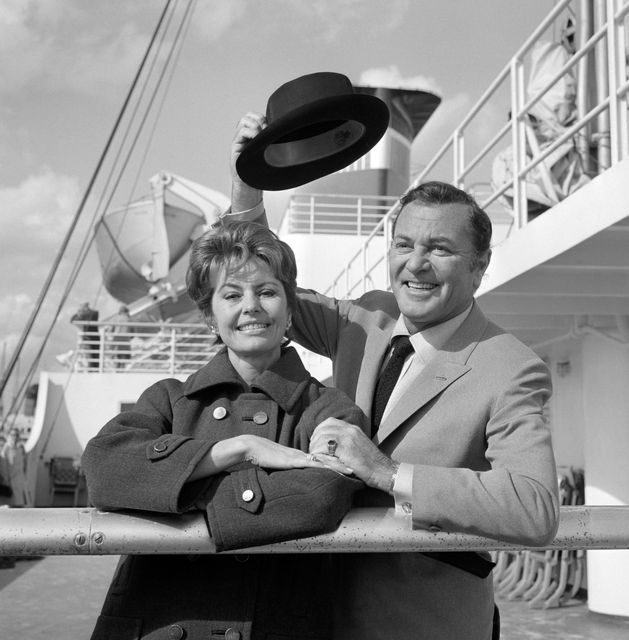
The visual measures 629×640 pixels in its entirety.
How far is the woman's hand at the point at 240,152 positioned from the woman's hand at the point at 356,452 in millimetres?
731

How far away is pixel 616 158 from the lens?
305 cm

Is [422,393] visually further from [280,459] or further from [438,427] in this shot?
[280,459]

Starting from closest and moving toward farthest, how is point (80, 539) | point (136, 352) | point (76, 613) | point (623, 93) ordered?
point (80, 539) → point (623, 93) → point (76, 613) → point (136, 352)

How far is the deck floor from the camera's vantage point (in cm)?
511

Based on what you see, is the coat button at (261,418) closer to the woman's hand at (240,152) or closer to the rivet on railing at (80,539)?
the rivet on railing at (80,539)

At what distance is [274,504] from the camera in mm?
1150

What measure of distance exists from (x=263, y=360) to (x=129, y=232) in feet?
72.5

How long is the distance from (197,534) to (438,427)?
1.76 ft

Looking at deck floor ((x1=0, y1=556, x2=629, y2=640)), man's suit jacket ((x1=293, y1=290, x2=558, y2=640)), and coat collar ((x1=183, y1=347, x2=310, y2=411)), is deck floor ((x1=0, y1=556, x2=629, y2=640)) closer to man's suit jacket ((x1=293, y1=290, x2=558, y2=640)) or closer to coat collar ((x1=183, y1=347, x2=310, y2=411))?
man's suit jacket ((x1=293, y1=290, x2=558, y2=640))

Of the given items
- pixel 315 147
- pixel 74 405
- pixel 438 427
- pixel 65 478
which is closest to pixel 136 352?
pixel 74 405

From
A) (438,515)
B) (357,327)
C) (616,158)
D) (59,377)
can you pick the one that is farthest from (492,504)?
(59,377)

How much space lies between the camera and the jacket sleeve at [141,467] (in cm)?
114

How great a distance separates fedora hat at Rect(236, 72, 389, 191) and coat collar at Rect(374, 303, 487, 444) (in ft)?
1.45

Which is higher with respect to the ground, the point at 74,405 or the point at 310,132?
the point at 310,132
